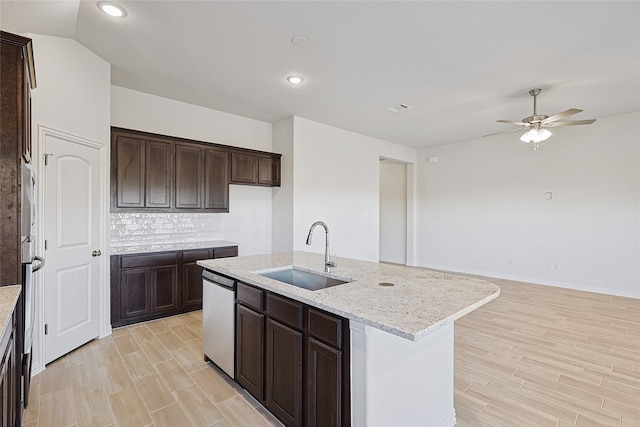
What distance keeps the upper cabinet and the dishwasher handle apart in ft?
5.46

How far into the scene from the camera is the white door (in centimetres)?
263

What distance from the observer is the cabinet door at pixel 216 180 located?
13.9 feet

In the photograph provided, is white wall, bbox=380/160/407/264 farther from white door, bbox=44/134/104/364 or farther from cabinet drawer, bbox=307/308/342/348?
cabinet drawer, bbox=307/308/342/348

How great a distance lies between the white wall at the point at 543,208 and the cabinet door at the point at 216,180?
15.9 ft

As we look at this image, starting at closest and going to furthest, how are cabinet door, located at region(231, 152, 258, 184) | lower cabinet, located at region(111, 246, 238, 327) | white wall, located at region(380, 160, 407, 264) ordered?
lower cabinet, located at region(111, 246, 238, 327) < cabinet door, located at region(231, 152, 258, 184) < white wall, located at region(380, 160, 407, 264)

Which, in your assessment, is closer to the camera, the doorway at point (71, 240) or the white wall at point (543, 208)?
the doorway at point (71, 240)

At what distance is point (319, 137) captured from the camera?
5348 mm

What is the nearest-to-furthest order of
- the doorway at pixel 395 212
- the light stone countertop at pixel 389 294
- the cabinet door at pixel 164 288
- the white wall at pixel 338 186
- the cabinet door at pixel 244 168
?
the light stone countertop at pixel 389 294 → the cabinet door at pixel 164 288 → the cabinet door at pixel 244 168 → the white wall at pixel 338 186 → the doorway at pixel 395 212

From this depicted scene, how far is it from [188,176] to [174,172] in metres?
0.18

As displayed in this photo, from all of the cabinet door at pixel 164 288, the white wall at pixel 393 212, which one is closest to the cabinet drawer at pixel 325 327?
the cabinet door at pixel 164 288

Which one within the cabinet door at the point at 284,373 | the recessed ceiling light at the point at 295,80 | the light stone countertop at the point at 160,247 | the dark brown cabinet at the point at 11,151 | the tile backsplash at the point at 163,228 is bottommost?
the cabinet door at the point at 284,373

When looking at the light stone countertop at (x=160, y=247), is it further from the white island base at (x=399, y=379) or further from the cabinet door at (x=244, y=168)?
the white island base at (x=399, y=379)

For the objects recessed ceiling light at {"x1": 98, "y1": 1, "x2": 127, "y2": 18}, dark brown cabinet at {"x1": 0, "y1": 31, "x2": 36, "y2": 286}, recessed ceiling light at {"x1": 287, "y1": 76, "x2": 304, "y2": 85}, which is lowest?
dark brown cabinet at {"x1": 0, "y1": 31, "x2": 36, "y2": 286}

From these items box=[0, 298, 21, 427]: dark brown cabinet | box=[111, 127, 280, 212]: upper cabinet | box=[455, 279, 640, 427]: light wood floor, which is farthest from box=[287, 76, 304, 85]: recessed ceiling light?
box=[455, 279, 640, 427]: light wood floor
